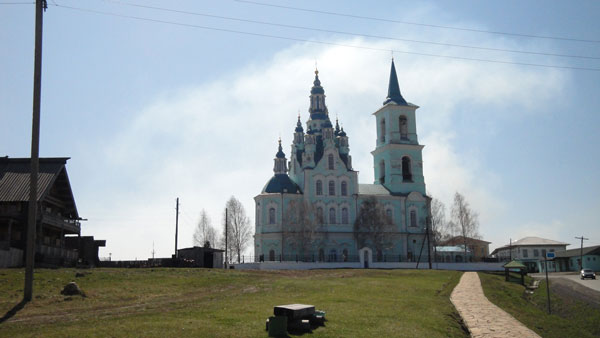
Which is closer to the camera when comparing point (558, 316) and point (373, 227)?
point (558, 316)

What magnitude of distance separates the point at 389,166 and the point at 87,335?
211 feet

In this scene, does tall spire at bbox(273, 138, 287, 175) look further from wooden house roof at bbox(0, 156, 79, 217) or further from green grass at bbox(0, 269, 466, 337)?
green grass at bbox(0, 269, 466, 337)

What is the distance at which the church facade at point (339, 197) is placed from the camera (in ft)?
218

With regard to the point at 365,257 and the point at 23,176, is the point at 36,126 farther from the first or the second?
the point at 365,257

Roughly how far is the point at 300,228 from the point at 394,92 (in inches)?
1072

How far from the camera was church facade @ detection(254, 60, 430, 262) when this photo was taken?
2611 inches

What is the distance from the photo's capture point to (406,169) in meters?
76.2

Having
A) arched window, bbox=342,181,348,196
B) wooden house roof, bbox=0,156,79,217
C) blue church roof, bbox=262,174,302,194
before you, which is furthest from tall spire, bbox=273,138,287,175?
wooden house roof, bbox=0,156,79,217

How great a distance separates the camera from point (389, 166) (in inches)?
2931

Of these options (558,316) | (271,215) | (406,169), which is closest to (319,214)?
(271,215)

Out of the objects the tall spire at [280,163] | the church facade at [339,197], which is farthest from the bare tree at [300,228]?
the tall spire at [280,163]

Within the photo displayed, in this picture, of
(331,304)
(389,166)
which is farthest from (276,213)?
(331,304)

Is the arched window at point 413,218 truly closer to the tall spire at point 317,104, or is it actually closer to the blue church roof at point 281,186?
the blue church roof at point 281,186

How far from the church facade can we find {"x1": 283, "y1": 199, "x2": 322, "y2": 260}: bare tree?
12cm
